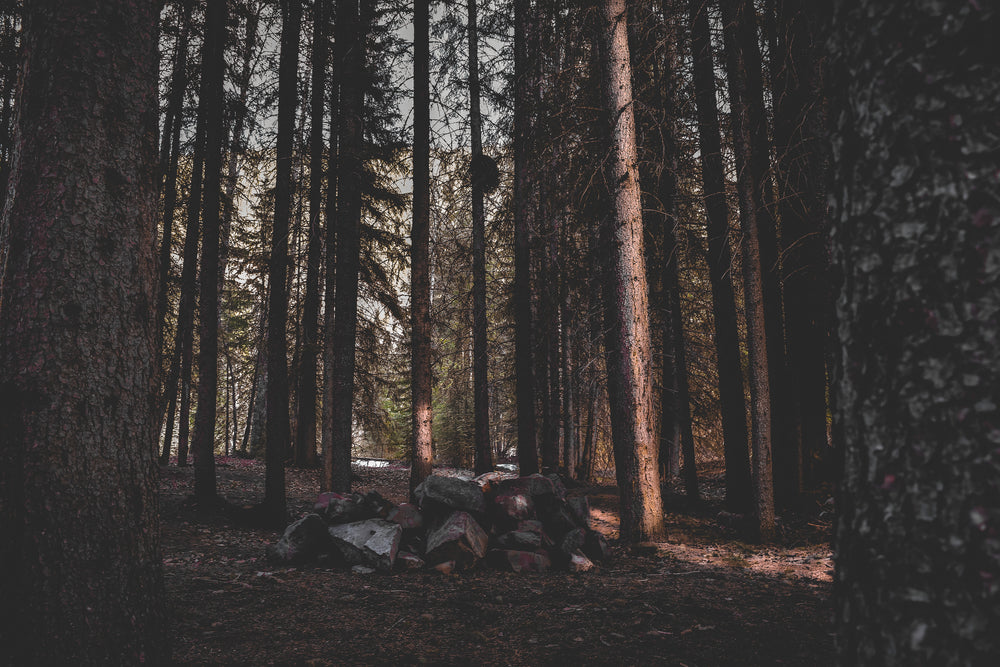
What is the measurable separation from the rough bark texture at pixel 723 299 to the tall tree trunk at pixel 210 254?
8840mm

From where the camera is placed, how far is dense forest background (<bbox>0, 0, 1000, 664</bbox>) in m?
0.98

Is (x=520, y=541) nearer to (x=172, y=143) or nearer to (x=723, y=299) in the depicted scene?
(x=723, y=299)

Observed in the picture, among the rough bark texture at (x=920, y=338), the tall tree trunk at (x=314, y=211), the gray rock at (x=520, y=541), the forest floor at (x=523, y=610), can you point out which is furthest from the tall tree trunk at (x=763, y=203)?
the tall tree trunk at (x=314, y=211)

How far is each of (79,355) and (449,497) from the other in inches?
195

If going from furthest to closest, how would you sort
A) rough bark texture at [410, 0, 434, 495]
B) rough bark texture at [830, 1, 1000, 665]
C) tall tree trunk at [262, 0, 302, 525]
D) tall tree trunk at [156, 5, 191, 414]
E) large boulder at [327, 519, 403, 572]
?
tall tree trunk at [156, 5, 191, 414], rough bark texture at [410, 0, 434, 495], tall tree trunk at [262, 0, 302, 525], large boulder at [327, 519, 403, 572], rough bark texture at [830, 1, 1000, 665]

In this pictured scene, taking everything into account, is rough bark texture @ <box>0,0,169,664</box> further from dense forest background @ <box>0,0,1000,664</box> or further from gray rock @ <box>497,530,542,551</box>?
gray rock @ <box>497,530,542,551</box>

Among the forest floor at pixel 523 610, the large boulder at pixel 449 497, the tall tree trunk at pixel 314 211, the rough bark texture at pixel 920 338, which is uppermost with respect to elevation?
the tall tree trunk at pixel 314 211

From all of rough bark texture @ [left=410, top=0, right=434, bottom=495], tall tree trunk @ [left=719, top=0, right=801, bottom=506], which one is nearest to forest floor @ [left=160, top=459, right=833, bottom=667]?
tall tree trunk @ [left=719, top=0, right=801, bottom=506]

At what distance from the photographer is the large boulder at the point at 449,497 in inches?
265

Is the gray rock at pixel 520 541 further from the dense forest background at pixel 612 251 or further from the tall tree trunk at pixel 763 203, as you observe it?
the tall tree trunk at pixel 763 203

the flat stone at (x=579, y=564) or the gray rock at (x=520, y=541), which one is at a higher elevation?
the gray rock at (x=520, y=541)

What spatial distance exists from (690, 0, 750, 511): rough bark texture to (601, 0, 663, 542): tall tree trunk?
6.97ft

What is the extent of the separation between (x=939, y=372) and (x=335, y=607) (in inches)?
194

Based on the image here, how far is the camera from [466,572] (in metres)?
5.89
